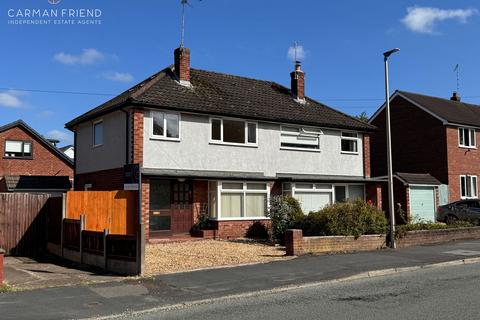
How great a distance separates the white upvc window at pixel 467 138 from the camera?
31.0 metres

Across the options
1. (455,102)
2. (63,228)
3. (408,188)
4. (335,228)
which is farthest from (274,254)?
(455,102)

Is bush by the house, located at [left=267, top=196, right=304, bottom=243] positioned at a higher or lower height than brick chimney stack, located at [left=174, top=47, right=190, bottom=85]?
lower

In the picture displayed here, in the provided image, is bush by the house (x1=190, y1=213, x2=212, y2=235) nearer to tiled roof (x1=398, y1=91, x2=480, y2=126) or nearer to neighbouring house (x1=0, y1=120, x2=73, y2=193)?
neighbouring house (x1=0, y1=120, x2=73, y2=193)

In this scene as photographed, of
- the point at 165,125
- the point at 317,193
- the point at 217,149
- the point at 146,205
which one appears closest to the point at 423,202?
the point at 317,193

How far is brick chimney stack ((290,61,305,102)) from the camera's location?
2507cm

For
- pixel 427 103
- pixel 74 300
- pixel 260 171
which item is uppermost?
pixel 427 103

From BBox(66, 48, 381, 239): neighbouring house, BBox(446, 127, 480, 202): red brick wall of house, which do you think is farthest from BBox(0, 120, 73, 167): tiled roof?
BBox(446, 127, 480, 202): red brick wall of house

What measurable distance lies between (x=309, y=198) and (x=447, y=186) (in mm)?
11227

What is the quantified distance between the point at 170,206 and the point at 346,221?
21.3 feet

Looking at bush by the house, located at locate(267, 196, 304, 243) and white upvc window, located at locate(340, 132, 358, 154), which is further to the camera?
white upvc window, located at locate(340, 132, 358, 154)

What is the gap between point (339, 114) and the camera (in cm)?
2511

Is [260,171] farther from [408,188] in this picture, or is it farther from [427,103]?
[427,103]

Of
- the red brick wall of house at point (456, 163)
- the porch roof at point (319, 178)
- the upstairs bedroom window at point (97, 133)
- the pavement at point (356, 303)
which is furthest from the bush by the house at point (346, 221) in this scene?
the red brick wall of house at point (456, 163)

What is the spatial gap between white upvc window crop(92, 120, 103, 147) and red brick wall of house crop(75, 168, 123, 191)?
4.12ft
